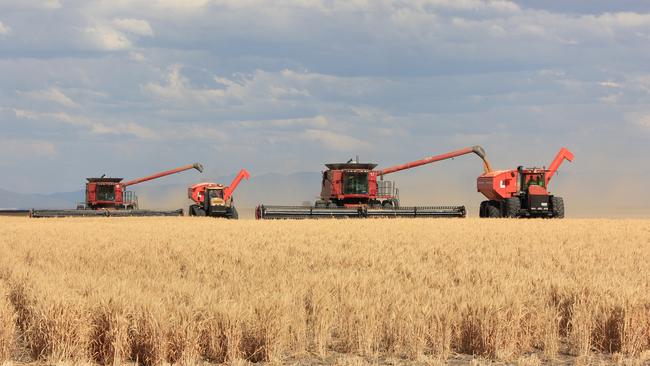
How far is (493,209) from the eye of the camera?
38.2m

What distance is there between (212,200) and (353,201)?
7.57 meters

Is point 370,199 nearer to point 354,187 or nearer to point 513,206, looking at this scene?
point 354,187

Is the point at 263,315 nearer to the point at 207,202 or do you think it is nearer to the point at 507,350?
the point at 507,350

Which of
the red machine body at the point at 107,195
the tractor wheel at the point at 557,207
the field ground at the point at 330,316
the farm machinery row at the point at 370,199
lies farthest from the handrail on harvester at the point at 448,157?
the field ground at the point at 330,316

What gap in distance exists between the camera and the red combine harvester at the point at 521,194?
121 ft

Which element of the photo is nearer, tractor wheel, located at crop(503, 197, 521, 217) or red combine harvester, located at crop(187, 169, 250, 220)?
tractor wheel, located at crop(503, 197, 521, 217)

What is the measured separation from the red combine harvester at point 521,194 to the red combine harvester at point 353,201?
1.96 metres

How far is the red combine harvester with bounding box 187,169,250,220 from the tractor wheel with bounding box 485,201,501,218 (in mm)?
13084

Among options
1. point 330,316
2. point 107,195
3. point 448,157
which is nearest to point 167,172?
point 107,195

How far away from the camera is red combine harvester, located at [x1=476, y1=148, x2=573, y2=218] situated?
36.9m

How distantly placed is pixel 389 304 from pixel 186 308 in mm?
2556

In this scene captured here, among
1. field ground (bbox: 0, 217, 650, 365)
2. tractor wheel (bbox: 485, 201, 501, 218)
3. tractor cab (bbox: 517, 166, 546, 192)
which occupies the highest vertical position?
tractor cab (bbox: 517, 166, 546, 192)

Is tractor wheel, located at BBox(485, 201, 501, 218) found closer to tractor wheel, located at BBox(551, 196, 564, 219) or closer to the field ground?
tractor wheel, located at BBox(551, 196, 564, 219)

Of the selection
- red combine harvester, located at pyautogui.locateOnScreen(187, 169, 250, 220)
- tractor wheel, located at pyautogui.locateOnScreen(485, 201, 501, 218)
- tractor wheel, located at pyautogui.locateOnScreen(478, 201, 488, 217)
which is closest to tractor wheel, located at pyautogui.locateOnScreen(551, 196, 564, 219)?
tractor wheel, located at pyautogui.locateOnScreen(485, 201, 501, 218)
